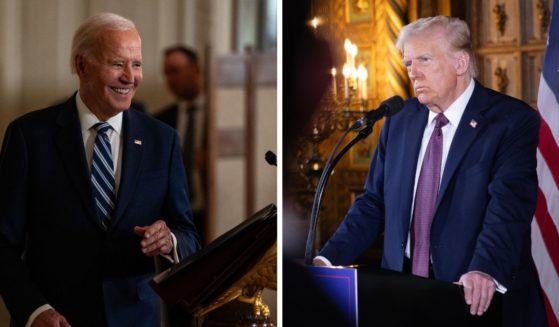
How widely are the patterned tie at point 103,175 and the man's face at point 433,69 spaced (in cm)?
114

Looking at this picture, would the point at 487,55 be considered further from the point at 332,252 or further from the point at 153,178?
the point at 153,178

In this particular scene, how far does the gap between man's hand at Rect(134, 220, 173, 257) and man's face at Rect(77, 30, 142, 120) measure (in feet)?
Answer: 1.45

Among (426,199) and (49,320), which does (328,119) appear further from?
(49,320)

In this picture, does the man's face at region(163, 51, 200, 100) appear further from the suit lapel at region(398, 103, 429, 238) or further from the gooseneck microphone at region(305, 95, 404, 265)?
the suit lapel at region(398, 103, 429, 238)

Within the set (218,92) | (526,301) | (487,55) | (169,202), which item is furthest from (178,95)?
(526,301)

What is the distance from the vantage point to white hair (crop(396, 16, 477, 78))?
291 cm

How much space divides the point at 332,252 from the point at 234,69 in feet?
2.65

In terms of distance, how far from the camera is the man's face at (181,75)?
3.17m

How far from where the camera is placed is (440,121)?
301 centimetres

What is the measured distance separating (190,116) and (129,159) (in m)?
0.29

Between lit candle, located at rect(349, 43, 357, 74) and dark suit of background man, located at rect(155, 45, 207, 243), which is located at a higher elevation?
lit candle, located at rect(349, 43, 357, 74)

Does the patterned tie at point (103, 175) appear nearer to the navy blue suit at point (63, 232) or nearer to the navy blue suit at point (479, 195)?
the navy blue suit at point (63, 232)

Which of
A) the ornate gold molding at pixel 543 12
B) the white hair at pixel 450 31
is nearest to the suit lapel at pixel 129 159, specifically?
the white hair at pixel 450 31

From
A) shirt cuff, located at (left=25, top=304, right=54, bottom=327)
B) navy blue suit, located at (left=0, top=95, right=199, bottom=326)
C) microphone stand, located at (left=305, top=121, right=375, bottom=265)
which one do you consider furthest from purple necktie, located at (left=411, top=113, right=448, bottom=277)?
shirt cuff, located at (left=25, top=304, right=54, bottom=327)
